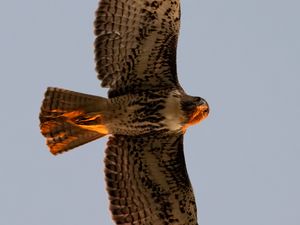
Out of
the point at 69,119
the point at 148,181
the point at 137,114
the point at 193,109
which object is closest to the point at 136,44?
the point at 137,114

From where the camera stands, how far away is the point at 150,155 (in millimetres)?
14336

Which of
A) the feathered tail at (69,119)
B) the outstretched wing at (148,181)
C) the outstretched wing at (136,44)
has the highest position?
the outstretched wing at (136,44)

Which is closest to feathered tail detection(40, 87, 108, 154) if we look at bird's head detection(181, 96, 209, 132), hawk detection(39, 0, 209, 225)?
hawk detection(39, 0, 209, 225)

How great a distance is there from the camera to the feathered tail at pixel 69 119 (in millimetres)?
13809

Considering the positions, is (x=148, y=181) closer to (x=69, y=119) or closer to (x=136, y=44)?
(x=69, y=119)

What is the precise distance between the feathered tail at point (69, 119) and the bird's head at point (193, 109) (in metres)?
1.35

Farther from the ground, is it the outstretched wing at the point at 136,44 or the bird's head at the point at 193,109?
the outstretched wing at the point at 136,44

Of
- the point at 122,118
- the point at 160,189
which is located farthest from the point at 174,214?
the point at 122,118

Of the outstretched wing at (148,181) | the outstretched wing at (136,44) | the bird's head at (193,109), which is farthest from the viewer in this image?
the outstretched wing at (148,181)

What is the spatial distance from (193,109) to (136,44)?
1.48 meters

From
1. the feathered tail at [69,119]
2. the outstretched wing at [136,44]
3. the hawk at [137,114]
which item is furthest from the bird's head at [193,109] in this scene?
the feathered tail at [69,119]

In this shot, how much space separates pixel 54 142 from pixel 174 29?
2830 millimetres

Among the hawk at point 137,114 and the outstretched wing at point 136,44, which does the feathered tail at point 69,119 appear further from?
the outstretched wing at point 136,44

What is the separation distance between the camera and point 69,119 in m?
14.0
